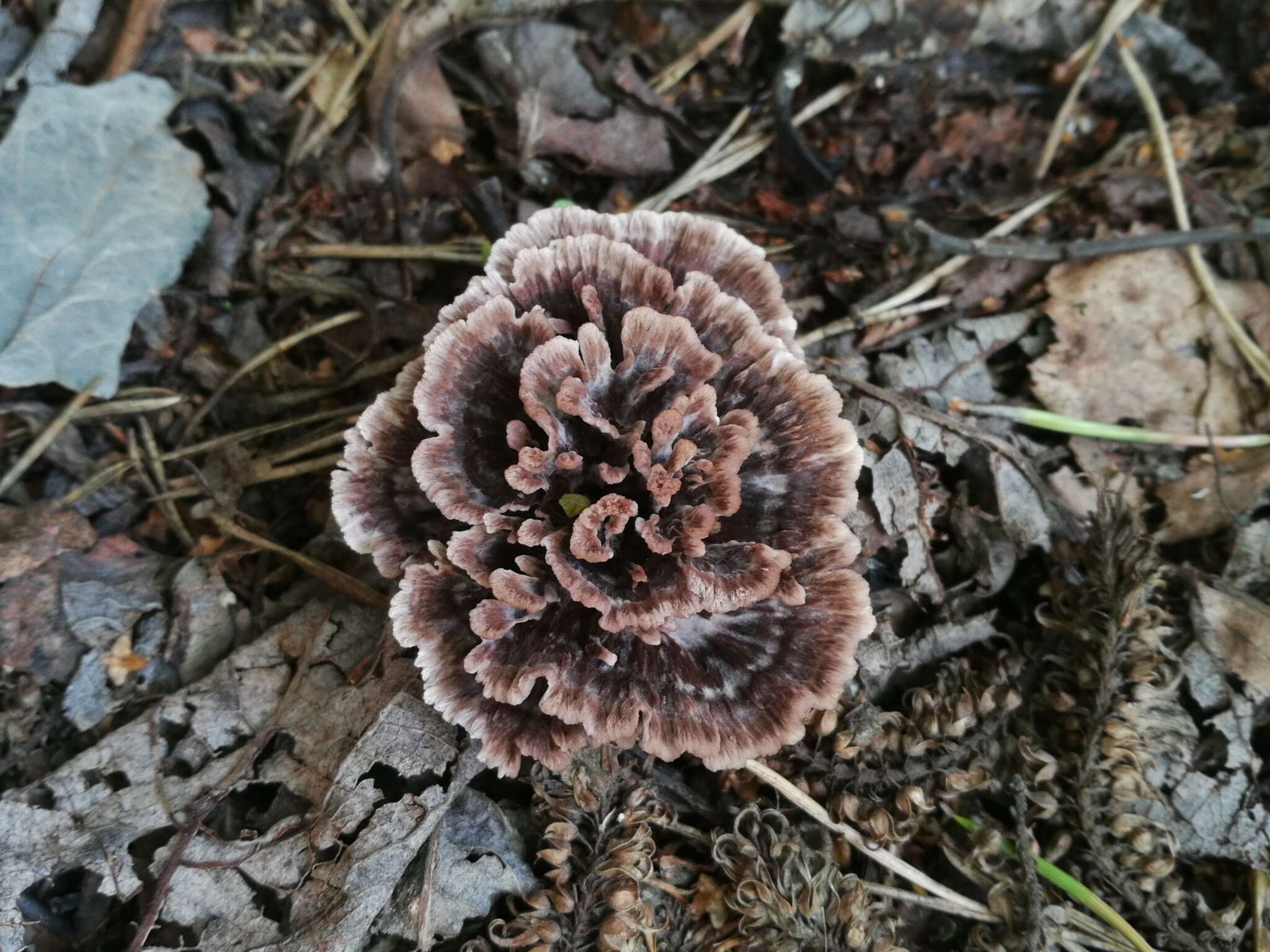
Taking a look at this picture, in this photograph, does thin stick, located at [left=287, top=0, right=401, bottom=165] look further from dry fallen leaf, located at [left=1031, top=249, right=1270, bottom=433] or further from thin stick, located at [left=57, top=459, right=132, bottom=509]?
dry fallen leaf, located at [left=1031, top=249, right=1270, bottom=433]

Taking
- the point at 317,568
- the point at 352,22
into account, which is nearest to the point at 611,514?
the point at 317,568

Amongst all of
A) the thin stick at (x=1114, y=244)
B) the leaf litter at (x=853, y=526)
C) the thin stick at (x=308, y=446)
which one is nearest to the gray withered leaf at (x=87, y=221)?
the leaf litter at (x=853, y=526)

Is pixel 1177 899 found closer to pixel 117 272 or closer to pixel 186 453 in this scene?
pixel 186 453

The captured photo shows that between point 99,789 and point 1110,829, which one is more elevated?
point 99,789

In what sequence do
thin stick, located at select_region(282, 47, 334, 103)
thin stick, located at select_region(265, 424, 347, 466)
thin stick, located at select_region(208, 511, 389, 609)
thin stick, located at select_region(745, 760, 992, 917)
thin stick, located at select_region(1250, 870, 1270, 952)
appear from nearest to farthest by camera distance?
thin stick, located at select_region(1250, 870, 1270, 952) → thin stick, located at select_region(745, 760, 992, 917) → thin stick, located at select_region(208, 511, 389, 609) → thin stick, located at select_region(265, 424, 347, 466) → thin stick, located at select_region(282, 47, 334, 103)

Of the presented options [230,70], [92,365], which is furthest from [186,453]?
[230,70]

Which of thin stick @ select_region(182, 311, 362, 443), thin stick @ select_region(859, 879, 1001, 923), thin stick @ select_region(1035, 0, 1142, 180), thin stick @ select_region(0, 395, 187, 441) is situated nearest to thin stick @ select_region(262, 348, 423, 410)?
thin stick @ select_region(182, 311, 362, 443)
